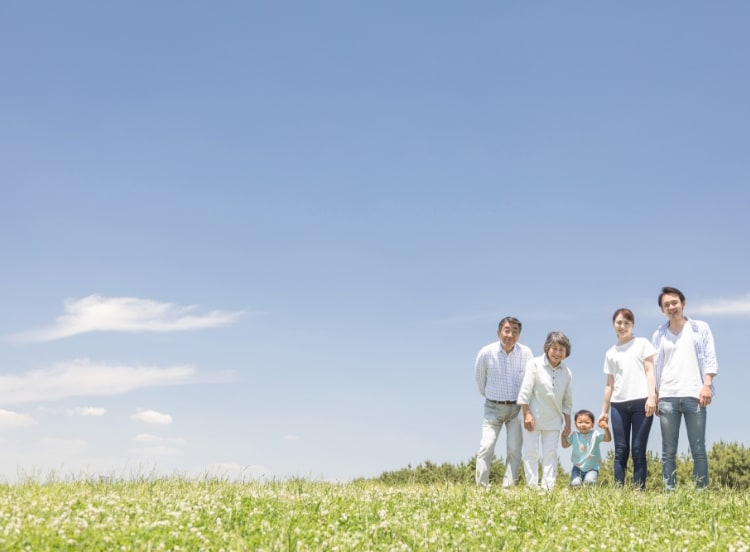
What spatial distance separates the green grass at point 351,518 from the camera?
808 cm

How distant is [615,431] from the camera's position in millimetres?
13641

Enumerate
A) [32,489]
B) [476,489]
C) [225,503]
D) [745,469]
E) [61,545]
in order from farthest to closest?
[745,469]
[476,489]
[32,489]
[225,503]
[61,545]

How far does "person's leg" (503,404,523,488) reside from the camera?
1400cm

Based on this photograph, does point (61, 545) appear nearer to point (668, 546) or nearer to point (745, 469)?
point (668, 546)

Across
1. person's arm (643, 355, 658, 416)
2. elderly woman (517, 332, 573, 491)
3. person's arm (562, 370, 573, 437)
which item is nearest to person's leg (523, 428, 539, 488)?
elderly woman (517, 332, 573, 491)

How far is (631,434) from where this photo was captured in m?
13.7

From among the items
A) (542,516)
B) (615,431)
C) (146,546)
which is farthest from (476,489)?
(146,546)

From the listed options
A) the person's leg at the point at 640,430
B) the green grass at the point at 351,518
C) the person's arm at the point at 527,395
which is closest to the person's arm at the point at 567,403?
the person's arm at the point at 527,395

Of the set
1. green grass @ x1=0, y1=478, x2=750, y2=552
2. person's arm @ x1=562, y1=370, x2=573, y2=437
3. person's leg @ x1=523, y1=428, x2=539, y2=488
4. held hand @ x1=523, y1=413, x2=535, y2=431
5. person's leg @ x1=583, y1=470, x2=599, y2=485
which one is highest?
person's arm @ x1=562, y1=370, x2=573, y2=437

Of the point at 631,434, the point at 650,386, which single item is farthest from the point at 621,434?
the point at 650,386

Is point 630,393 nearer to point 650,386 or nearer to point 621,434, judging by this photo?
point 650,386

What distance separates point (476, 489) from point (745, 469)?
426 inches

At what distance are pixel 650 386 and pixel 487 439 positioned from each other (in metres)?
3.03

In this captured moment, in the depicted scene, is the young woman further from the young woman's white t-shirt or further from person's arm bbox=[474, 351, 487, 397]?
person's arm bbox=[474, 351, 487, 397]
